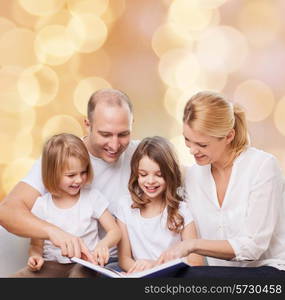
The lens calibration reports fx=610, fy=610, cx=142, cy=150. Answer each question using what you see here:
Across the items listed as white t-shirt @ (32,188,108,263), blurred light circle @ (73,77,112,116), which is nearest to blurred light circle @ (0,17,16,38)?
blurred light circle @ (73,77,112,116)

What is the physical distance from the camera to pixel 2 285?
5.40ft

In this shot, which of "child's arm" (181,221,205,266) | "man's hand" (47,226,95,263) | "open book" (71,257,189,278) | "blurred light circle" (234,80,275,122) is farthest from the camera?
"blurred light circle" (234,80,275,122)

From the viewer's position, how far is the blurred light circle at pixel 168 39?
2.54 meters

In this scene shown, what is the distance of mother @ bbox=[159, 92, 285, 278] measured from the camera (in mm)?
1687

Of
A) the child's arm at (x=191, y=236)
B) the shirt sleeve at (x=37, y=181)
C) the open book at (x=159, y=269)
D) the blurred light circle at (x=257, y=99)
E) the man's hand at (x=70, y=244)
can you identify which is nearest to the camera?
the open book at (x=159, y=269)

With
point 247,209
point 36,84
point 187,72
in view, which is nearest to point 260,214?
point 247,209

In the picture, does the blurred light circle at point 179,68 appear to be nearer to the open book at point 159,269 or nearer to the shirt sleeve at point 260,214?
the shirt sleeve at point 260,214

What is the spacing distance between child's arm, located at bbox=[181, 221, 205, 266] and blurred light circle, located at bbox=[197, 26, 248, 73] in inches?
36.4

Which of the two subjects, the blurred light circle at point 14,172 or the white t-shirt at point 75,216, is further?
the blurred light circle at point 14,172

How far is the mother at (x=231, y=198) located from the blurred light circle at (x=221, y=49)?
31.7 inches

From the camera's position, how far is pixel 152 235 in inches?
72.0

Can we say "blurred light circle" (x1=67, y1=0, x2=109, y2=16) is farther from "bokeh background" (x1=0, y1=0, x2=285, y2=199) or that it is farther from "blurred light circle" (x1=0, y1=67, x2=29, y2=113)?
"blurred light circle" (x1=0, y1=67, x2=29, y2=113)

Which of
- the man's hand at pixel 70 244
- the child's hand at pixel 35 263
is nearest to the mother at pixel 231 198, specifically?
the man's hand at pixel 70 244

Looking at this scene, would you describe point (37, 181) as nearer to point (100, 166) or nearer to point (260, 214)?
point (100, 166)
